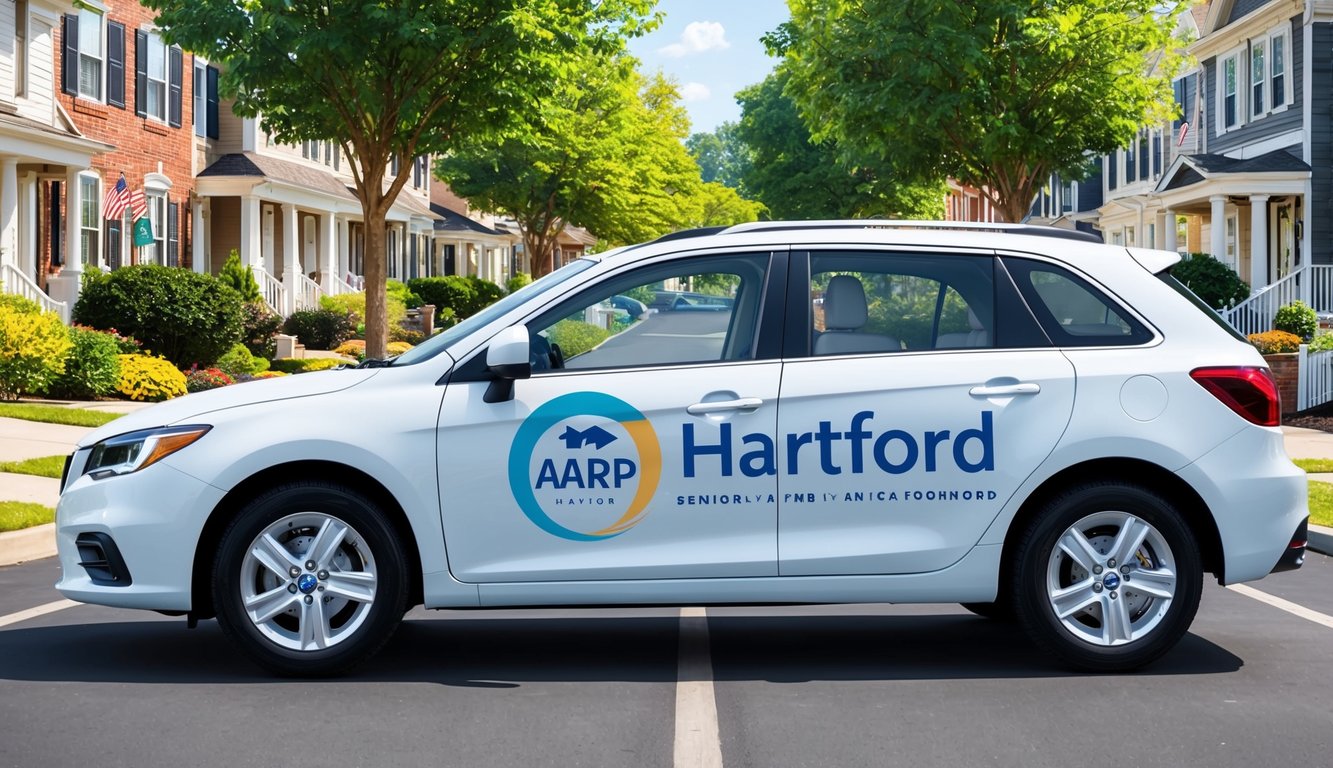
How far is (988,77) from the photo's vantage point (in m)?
25.8

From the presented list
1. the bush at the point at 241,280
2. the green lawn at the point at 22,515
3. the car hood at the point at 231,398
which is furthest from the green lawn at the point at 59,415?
the bush at the point at 241,280

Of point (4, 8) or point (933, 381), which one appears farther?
point (4, 8)

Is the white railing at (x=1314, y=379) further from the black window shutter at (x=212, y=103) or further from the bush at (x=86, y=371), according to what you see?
the black window shutter at (x=212, y=103)

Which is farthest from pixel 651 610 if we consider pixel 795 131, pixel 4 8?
pixel 795 131

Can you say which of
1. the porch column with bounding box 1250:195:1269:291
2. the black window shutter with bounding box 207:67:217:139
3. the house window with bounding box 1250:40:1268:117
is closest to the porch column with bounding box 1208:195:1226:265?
the porch column with bounding box 1250:195:1269:291

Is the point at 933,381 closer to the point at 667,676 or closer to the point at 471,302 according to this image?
the point at 667,676

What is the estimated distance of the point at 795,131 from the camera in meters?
59.2

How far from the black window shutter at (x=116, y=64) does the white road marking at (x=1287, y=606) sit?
28038 millimetres

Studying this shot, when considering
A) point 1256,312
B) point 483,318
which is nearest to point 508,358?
point 483,318

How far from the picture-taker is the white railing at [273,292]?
3569cm

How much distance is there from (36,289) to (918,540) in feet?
72.3

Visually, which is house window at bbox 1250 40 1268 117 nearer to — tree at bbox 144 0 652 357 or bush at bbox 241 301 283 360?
tree at bbox 144 0 652 357

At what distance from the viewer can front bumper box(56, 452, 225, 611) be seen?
20.5 feet

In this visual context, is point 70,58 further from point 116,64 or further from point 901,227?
point 901,227
